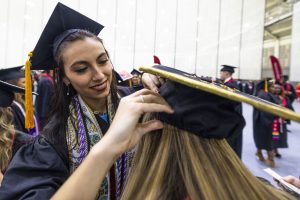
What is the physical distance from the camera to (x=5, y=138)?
2.06 metres

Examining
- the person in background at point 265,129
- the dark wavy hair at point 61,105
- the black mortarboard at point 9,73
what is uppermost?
the black mortarboard at point 9,73

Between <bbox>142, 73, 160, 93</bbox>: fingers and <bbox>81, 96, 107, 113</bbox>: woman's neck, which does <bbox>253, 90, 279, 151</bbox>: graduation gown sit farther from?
<bbox>142, 73, 160, 93</bbox>: fingers

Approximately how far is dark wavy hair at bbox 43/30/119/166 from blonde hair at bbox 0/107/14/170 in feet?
2.95

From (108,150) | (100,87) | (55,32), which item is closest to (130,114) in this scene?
(108,150)

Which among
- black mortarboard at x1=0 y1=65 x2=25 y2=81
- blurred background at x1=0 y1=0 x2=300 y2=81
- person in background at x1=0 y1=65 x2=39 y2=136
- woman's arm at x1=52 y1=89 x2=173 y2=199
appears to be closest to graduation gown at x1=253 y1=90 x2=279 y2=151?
person in background at x1=0 y1=65 x2=39 y2=136

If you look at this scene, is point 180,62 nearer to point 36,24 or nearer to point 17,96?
point 36,24

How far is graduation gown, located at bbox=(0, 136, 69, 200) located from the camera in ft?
3.06

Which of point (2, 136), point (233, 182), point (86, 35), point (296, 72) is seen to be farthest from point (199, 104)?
point (296, 72)

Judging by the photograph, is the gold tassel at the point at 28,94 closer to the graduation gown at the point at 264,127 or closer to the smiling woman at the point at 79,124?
the smiling woman at the point at 79,124

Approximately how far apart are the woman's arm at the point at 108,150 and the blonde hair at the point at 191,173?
92 millimetres

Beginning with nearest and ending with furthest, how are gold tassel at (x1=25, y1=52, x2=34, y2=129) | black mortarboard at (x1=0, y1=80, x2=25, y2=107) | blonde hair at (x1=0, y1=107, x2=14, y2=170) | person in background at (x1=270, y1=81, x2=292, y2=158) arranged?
gold tassel at (x1=25, y1=52, x2=34, y2=129) → blonde hair at (x1=0, y1=107, x2=14, y2=170) → black mortarboard at (x1=0, y1=80, x2=25, y2=107) → person in background at (x1=270, y1=81, x2=292, y2=158)

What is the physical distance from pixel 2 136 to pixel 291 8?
38.3 feet

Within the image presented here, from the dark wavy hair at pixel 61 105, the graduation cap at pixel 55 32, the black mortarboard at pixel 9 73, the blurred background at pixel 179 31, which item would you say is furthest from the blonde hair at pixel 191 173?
the blurred background at pixel 179 31

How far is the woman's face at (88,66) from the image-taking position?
3.81ft
